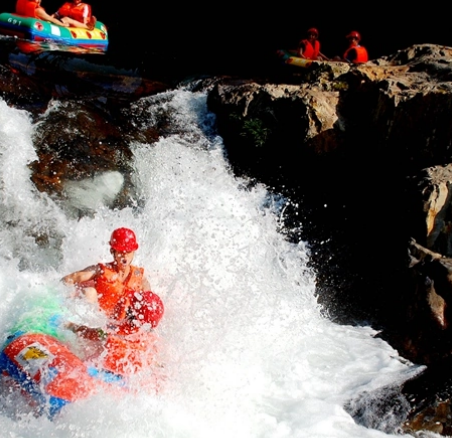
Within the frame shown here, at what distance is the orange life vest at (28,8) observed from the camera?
11.1m

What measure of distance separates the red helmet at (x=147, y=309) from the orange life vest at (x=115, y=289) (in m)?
0.11

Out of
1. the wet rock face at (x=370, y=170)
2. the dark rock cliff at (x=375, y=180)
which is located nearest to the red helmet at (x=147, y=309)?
the dark rock cliff at (x=375, y=180)

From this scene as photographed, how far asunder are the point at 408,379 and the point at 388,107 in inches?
130

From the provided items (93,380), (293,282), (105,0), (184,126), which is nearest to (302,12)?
(105,0)

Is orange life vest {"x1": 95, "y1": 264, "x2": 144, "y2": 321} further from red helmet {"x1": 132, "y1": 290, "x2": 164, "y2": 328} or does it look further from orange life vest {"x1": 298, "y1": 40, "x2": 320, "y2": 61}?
orange life vest {"x1": 298, "y1": 40, "x2": 320, "y2": 61}

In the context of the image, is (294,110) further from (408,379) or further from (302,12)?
(302,12)

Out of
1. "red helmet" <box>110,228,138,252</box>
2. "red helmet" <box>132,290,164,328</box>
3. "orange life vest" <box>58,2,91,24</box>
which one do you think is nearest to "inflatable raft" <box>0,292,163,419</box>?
"red helmet" <box>132,290,164,328</box>

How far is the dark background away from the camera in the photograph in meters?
12.5

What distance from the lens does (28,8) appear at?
1108 centimetres

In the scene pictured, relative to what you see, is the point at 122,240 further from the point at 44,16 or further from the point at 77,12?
the point at 77,12

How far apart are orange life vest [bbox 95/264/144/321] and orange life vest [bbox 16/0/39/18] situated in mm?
8455

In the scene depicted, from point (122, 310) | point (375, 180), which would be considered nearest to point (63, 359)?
point (122, 310)

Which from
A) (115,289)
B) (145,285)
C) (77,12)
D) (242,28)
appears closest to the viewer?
(115,289)

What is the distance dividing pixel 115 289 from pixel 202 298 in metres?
0.92
